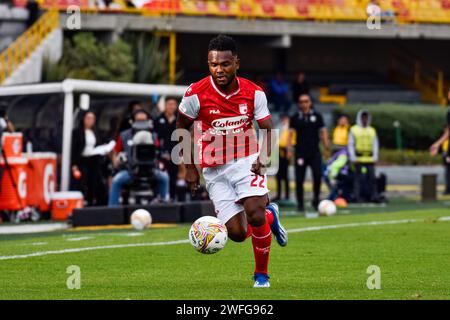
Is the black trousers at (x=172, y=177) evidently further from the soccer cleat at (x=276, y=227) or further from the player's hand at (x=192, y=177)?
the player's hand at (x=192, y=177)

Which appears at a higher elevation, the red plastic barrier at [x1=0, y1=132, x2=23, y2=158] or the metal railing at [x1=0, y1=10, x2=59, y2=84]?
the metal railing at [x1=0, y1=10, x2=59, y2=84]

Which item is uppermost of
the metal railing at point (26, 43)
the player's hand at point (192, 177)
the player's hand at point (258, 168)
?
the metal railing at point (26, 43)

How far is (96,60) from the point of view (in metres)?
38.8

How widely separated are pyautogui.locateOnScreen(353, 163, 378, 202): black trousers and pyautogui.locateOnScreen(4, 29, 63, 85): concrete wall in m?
12.4

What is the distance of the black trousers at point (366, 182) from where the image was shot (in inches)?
1030

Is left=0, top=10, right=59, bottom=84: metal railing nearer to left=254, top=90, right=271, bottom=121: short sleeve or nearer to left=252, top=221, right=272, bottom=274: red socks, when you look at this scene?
left=254, top=90, right=271, bottom=121: short sleeve

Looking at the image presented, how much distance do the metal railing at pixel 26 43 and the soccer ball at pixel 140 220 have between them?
56.4ft

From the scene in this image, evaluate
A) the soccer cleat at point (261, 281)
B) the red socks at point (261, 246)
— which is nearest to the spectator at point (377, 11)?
the red socks at point (261, 246)

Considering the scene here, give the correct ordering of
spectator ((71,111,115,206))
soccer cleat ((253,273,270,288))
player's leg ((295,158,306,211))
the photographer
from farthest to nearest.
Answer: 1. player's leg ((295,158,306,211))
2. spectator ((71,111,115,206))
3. the photographer
4. soccer cleat ((253,273,270,288))

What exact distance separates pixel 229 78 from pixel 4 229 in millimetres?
9575

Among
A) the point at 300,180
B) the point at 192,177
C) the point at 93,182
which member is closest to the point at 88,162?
the point at 93,182

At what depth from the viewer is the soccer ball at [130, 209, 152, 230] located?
61.8ft

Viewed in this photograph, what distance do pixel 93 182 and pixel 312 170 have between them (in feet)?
13.2

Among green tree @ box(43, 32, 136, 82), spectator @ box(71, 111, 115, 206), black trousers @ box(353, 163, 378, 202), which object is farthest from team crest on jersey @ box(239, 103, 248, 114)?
green tree @ box(43, 32, 136, 82)
